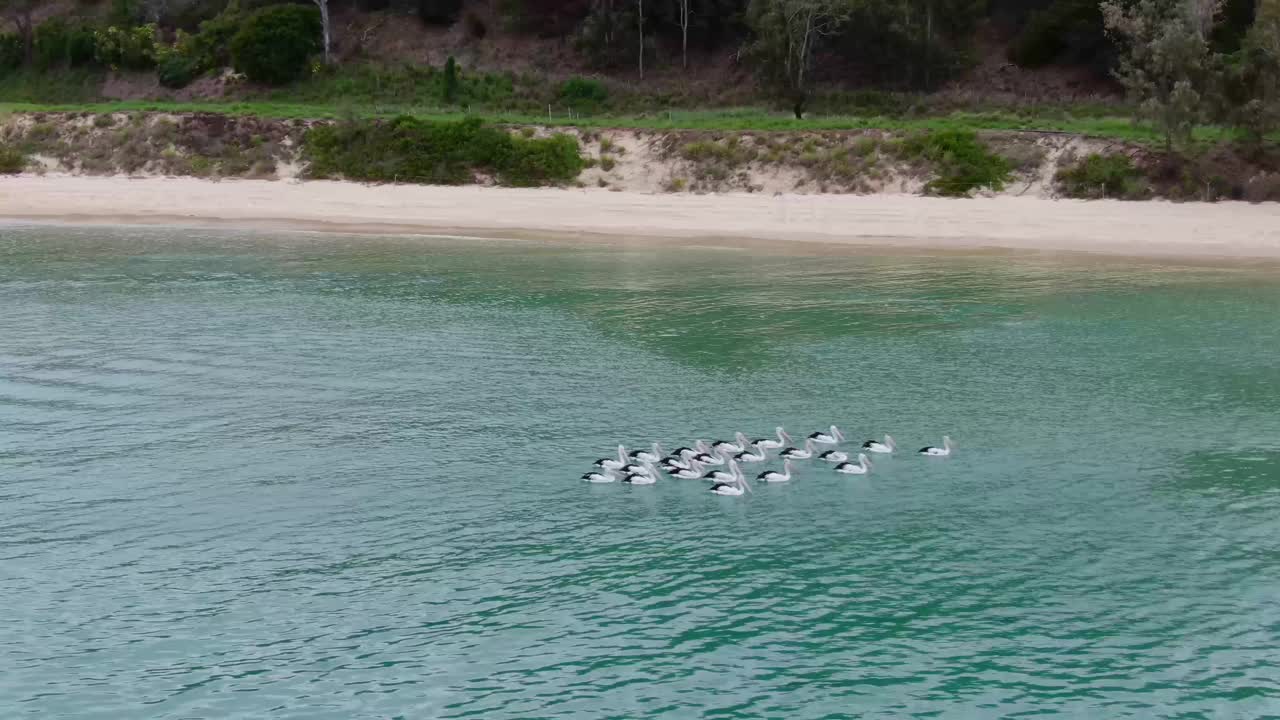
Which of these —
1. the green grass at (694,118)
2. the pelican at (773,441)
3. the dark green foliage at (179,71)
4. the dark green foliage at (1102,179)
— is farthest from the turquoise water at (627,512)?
the dark green foliage at (179,71)

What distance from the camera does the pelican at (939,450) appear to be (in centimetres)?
2309

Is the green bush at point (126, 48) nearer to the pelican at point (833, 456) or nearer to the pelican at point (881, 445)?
the pelican at point (881, 445)

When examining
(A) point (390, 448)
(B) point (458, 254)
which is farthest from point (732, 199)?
(A) point (390, 448)

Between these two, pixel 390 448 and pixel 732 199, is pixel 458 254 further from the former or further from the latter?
pixel 390 448

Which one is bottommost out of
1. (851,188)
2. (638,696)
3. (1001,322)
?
(638,696)

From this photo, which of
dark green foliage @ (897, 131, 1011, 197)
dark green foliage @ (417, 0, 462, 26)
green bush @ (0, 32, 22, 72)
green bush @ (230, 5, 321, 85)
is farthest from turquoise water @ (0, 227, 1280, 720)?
green bush @ (0, 32, 22, 72)

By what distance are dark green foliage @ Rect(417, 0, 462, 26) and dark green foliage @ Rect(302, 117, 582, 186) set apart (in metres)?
23.9

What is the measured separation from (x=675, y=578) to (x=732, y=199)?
35.2 metres

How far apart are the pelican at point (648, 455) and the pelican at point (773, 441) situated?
1.61m

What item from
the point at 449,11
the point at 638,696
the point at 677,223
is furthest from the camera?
the point at 449,11

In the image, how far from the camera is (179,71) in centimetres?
7769

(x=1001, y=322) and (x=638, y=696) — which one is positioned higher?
(x=1001, y=322)

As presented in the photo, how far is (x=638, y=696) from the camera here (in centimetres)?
1497

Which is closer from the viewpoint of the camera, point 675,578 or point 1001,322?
point 675,578
